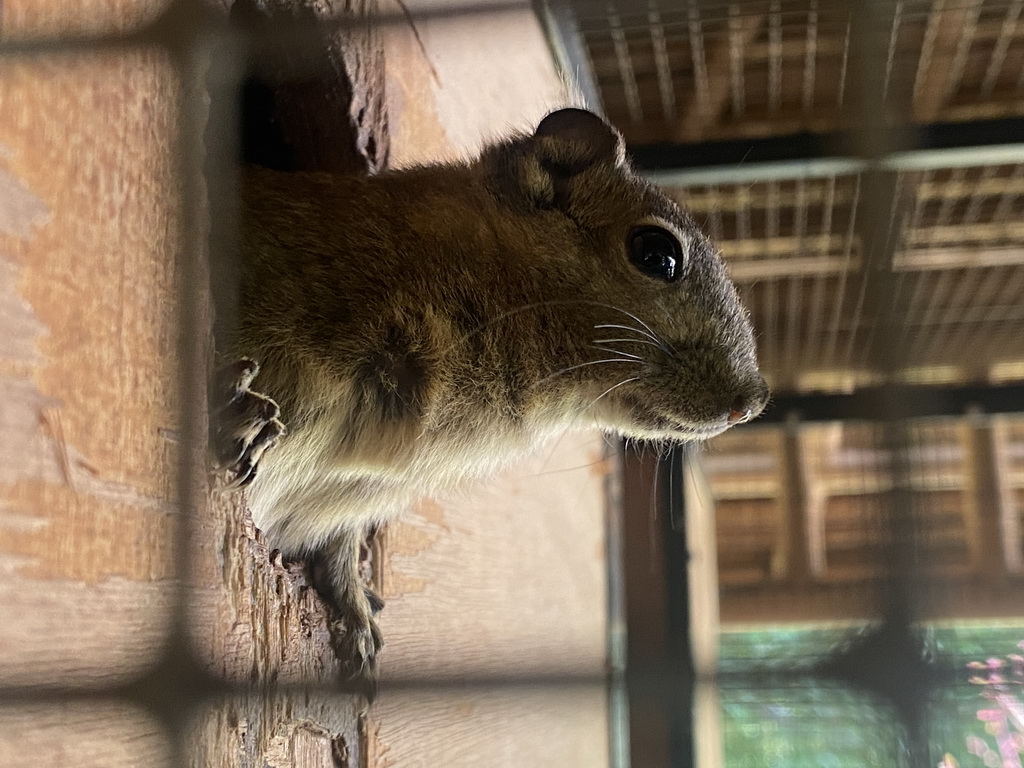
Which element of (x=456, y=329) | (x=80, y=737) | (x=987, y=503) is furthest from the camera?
(x=987, y=503)

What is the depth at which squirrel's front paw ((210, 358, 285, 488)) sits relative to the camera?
62cm

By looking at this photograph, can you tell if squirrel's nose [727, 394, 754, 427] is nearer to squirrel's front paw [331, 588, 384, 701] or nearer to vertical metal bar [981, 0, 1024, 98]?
squirrel's front paw [331, 588, 384, 701]

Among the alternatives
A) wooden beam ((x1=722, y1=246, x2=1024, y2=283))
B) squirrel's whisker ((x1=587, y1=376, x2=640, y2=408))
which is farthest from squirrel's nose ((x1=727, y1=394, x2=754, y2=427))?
wooden beam ((x1=722, y1=246, x2=1024, y2=283))

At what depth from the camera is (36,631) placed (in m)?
Result: 0.44

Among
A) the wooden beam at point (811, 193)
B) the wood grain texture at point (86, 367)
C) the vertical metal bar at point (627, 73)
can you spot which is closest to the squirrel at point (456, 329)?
the wood grain texture at point (86, 367)

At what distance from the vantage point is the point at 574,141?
97 centimetres

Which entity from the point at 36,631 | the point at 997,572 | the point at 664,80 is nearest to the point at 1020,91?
the point at 664,80

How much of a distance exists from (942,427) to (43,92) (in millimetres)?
562

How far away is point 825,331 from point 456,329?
98 cm

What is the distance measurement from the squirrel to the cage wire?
0.33ft

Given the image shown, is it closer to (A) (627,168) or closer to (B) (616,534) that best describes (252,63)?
(A) (627,168)

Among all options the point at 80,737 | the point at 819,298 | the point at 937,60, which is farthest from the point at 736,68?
the point at 80,737

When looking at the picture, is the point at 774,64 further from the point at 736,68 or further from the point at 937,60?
the point at 937,60

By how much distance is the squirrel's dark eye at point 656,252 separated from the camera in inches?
36.7
